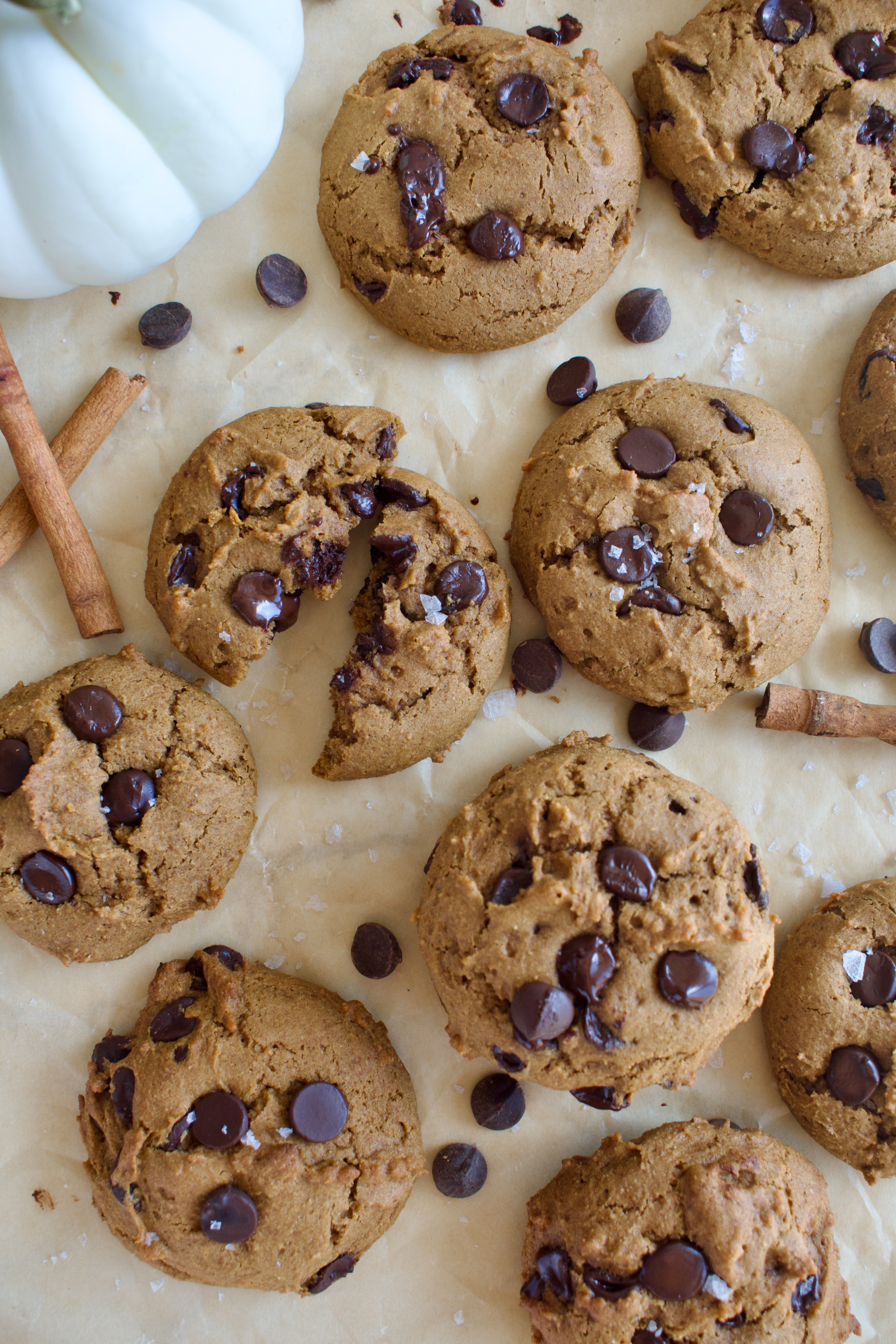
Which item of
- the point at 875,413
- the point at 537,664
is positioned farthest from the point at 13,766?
the point at 875,413

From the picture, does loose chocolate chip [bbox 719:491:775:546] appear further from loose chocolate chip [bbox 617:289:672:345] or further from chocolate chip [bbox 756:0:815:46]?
chocolate chip [bbox 756:0:815:46]

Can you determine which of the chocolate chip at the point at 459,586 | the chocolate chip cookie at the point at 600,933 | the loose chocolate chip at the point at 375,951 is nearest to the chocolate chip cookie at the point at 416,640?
the chocolate chip at the point at 459,586

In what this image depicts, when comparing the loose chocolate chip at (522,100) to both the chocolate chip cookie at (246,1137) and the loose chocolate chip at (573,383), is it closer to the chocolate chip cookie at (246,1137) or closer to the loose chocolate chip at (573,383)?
the loose chocolate chip at (573,383)

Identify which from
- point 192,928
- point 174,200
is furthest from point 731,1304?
point 174,200

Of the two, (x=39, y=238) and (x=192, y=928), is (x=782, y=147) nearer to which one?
(x=39, y=238)

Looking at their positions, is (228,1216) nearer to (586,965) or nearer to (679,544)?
(586,965)
